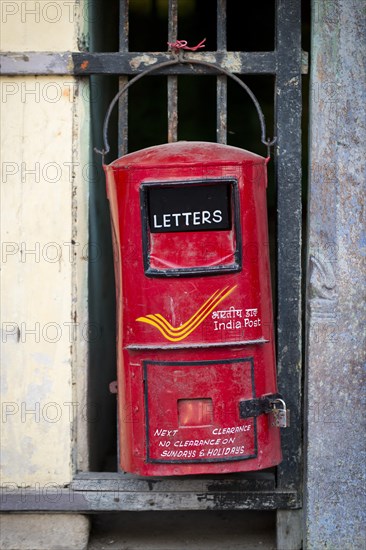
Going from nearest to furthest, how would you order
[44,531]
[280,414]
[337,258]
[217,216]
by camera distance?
[217,216] → [280,414] → [337,258] → [44,531]

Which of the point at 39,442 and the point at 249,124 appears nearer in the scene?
the point at 39,442

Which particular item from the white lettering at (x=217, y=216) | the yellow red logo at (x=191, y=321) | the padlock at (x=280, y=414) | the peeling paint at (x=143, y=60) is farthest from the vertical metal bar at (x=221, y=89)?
the padlock at (x=280, y=414)

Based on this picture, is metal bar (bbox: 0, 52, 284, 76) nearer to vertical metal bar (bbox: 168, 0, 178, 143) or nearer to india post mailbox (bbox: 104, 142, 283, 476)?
vertical metal bar (bbox: 168, 0, 178, 143)

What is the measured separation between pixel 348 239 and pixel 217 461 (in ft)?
3.82

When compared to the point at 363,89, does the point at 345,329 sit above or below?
below

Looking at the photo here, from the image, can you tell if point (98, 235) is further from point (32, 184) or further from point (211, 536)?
point (211, 536)

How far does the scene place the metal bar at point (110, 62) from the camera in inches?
148

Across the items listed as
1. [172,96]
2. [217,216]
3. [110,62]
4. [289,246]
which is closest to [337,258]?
[289,246]

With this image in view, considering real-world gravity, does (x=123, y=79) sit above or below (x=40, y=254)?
above

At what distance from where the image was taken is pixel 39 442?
385 centimetres

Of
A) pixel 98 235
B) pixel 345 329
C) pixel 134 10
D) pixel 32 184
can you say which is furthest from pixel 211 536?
pixel 134 10

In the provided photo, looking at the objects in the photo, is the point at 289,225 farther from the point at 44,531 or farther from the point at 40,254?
the point at 44,531

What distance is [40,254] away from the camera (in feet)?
12.5

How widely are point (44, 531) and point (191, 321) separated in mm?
1363
